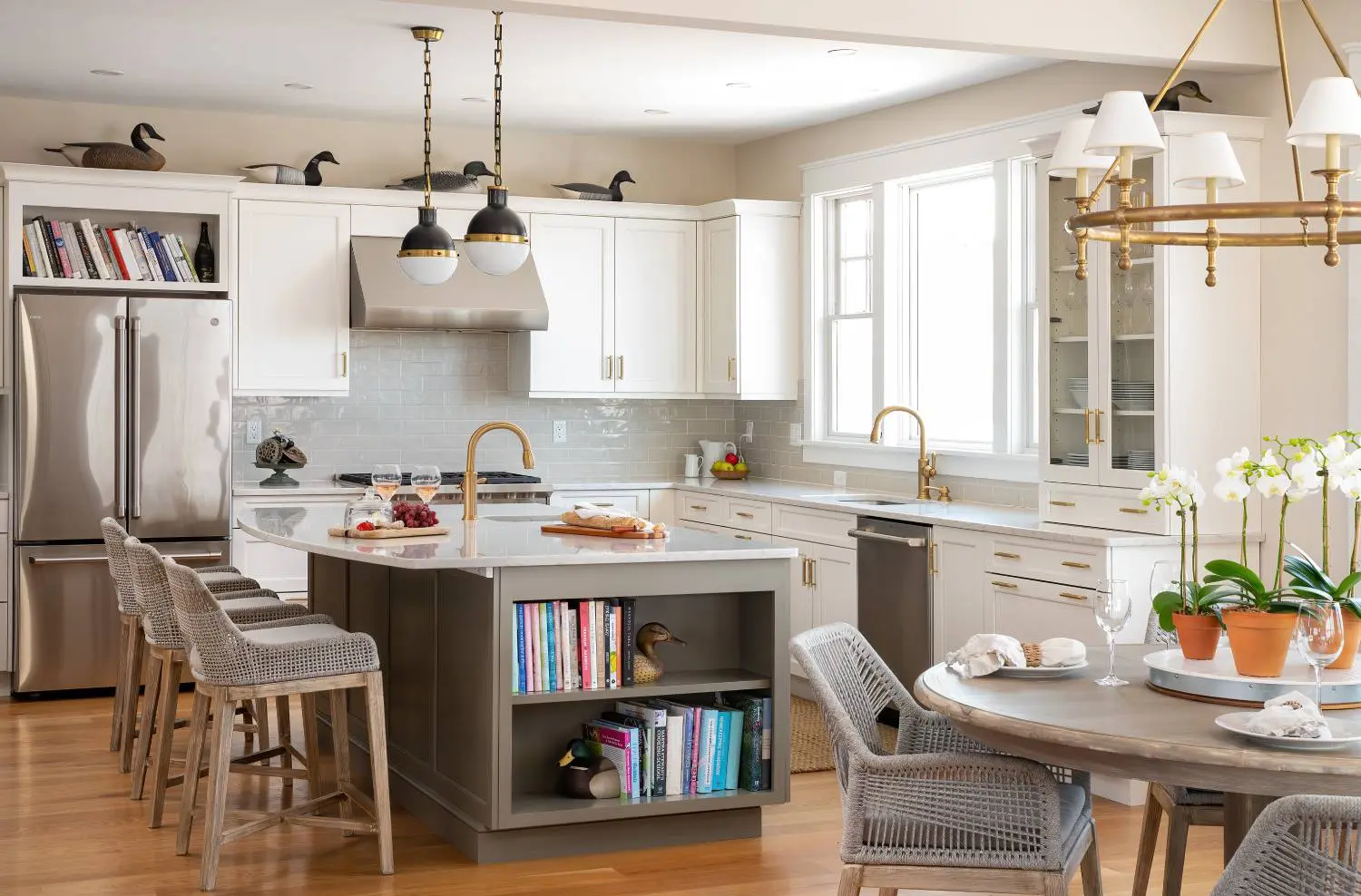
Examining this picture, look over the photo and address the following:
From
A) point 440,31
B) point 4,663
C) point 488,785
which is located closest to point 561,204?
point 440,31

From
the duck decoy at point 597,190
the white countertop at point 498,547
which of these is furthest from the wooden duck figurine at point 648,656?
the duck decoy at point 597,190

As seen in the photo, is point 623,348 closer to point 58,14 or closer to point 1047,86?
point 1047,86

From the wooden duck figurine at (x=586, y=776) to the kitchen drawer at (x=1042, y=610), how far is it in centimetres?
163

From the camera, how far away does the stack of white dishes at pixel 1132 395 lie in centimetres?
505

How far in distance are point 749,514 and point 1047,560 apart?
210cm

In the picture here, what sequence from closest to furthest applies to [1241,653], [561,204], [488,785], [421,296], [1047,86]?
[1241,653] < [488,785] < [1047,86] < [421,296] < [561,204]

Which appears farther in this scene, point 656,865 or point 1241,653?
point 656,865

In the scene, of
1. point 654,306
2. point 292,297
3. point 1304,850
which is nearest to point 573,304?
point 654,306

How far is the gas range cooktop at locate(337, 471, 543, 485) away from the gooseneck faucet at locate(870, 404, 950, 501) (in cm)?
173

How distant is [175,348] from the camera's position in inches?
265

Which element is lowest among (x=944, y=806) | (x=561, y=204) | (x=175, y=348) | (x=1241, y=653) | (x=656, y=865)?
(x=656, y=865)

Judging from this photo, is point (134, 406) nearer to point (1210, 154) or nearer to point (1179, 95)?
point (1179, 95)

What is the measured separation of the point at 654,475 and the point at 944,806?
17.4 ft

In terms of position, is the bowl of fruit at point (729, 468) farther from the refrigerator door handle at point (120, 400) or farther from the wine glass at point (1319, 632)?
the wine glass at point (1319, 632)
